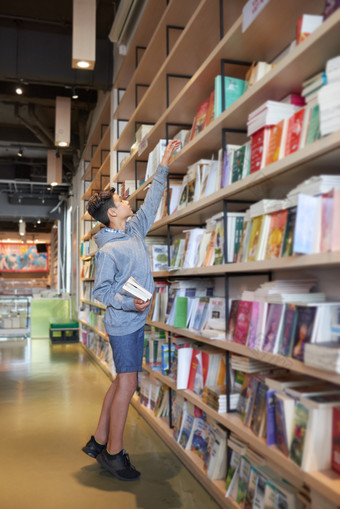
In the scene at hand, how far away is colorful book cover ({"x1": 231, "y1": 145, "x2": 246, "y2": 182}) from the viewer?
7.16 ft

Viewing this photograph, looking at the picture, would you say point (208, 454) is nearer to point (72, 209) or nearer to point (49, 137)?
point (49, 137)

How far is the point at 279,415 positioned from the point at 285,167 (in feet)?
3.16

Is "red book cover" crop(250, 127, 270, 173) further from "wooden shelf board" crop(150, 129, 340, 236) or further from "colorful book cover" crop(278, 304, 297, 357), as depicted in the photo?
"colorful book cover" crop(278, 304, 297, 357)

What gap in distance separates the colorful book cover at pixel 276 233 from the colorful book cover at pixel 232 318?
1.25ft

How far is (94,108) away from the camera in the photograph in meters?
7.98

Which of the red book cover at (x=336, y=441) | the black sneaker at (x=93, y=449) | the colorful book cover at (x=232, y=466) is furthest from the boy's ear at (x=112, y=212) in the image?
the red book cover at (x=336, y=441)

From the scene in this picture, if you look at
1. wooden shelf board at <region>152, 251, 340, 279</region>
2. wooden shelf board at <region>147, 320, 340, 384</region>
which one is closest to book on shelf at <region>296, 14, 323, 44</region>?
wooden shelf board at <region>152, 251, 340, 279</region>

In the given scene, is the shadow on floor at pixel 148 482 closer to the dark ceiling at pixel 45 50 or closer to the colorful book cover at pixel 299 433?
the colorful book cover at pixel 299 433

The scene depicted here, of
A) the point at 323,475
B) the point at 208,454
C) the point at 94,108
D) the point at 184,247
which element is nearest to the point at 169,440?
the point at 208,454

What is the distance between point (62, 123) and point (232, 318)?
546 centimetres

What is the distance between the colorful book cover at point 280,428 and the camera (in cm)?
169

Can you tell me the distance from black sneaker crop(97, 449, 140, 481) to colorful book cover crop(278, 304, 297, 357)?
1.41 m

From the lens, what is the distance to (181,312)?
2967 mm

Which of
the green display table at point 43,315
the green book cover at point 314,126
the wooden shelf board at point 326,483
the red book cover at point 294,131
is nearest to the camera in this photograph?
the wooden shelf board at point 326,483
